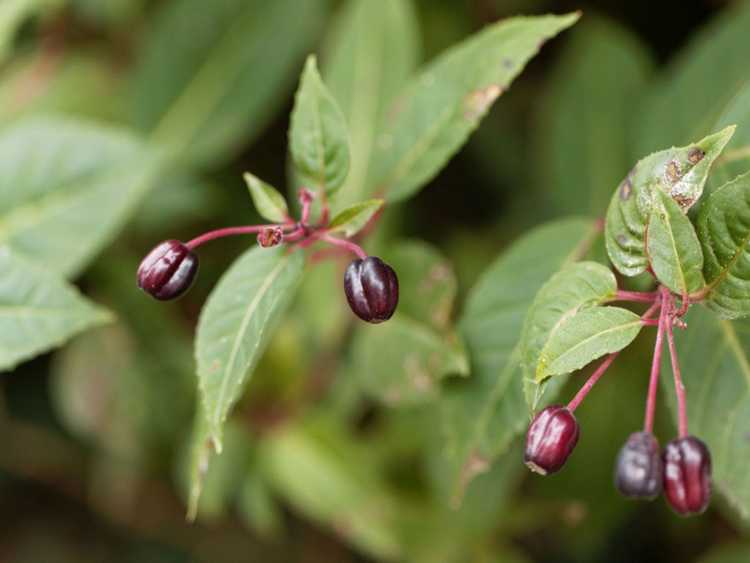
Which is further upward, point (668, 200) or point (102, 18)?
point (102, 18)

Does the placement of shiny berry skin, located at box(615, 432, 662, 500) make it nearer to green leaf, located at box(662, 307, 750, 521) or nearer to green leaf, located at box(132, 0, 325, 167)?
green leaf, located at box(662, 307, 750, 521)

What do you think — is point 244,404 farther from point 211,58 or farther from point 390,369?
point 211,58

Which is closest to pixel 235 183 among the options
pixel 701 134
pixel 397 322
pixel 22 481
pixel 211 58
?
pixel 211 58

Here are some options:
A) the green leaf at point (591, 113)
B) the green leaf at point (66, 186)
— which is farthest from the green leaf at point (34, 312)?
the green leaf at point (591, 113)

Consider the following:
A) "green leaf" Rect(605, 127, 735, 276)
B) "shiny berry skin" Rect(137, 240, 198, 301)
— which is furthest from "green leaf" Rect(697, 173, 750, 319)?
"shiny berry skin" Rect(137, 240, 198, 301)

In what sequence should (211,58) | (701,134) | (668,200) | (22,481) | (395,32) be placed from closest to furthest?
1. (668,200)
2. (701,134)
3. (395,32)
4. (211,58)
5. (22,481)

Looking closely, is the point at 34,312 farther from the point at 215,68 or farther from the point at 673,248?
the point at 215,68

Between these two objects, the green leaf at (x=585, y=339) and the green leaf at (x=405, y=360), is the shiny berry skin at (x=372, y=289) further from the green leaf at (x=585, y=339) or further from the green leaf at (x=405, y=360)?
the green leaf at (x=405, y=360)
